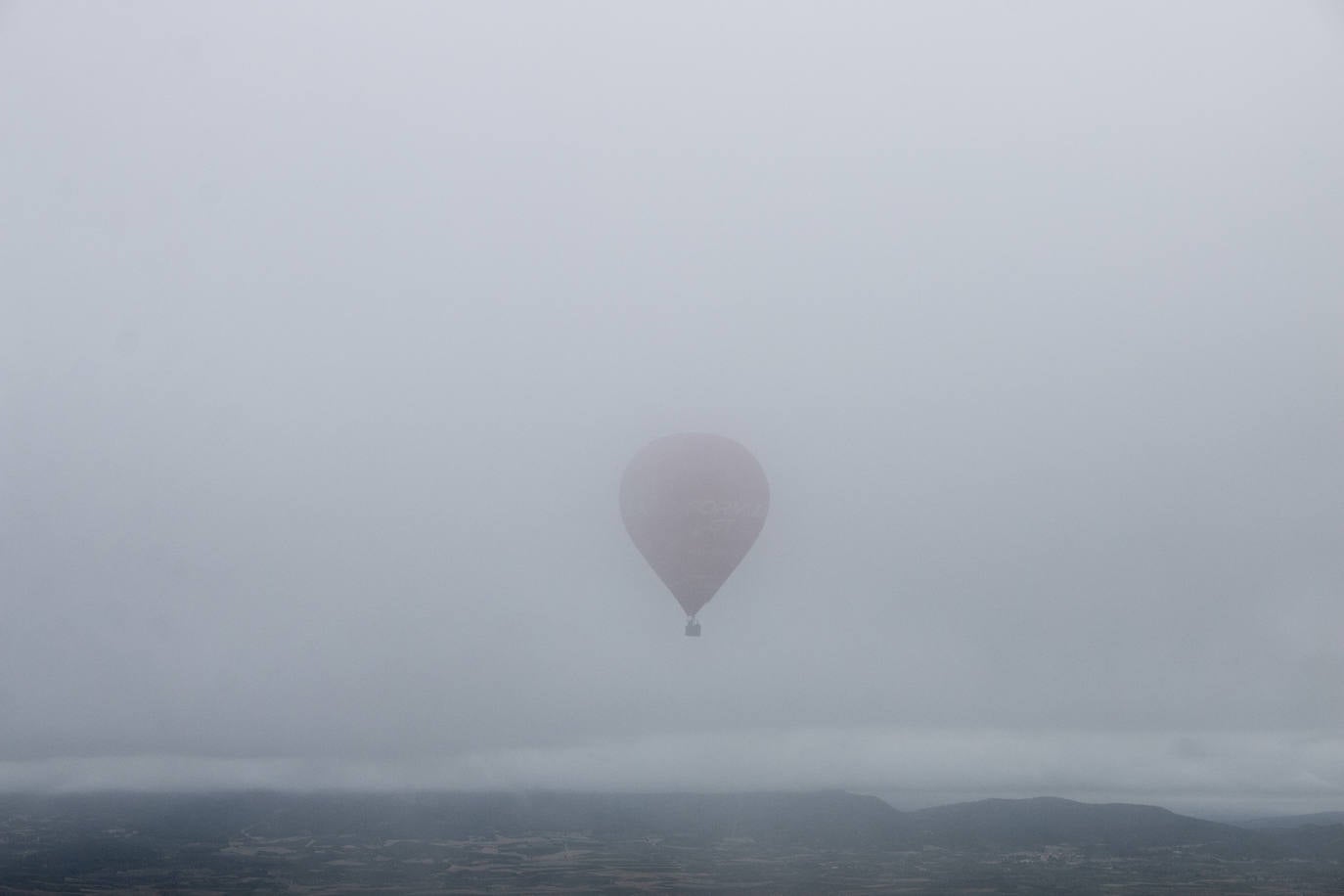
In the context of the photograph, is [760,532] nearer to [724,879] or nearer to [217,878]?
[724,879]

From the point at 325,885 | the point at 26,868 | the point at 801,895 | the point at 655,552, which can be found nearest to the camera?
the point at 655,552

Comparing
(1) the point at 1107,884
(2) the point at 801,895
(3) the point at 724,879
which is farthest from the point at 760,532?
(1) the point at 1107,884

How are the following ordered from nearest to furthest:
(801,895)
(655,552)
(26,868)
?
(655,552), (801,895), (26,868)

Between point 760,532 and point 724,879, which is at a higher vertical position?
point 760,532

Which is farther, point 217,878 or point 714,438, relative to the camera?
point 217,878

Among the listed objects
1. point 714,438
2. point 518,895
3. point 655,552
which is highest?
point 714,438
